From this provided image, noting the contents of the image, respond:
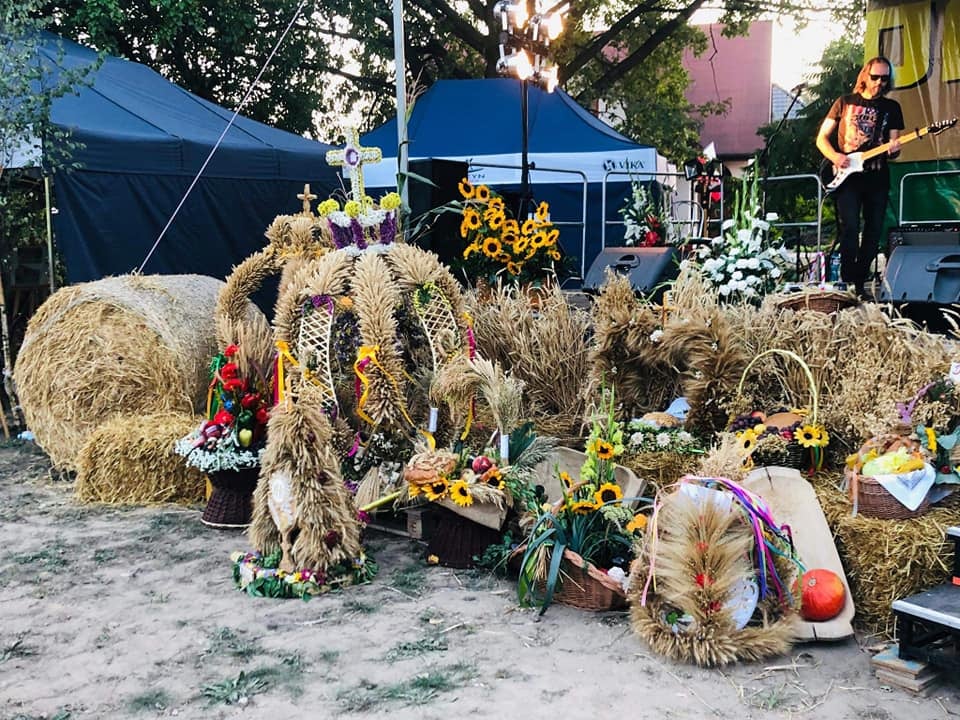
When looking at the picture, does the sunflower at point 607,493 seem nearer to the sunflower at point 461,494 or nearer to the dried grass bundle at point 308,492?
the sunflower at point 461,494

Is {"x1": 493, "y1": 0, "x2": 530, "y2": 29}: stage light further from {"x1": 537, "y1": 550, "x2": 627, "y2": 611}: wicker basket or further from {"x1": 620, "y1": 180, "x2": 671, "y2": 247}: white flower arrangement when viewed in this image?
{"x1": 537, "y1": 550, "x2": 627, "y2": 611}: wicker basket

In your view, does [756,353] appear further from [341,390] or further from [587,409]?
[341,390]

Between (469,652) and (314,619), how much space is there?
2.34 ft

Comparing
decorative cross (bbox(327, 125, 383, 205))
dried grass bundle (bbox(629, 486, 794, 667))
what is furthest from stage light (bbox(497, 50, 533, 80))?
Answer: dried grass bundle (bbox(629, 486, 794, 667))

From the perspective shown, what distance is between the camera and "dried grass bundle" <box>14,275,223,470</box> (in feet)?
19.7

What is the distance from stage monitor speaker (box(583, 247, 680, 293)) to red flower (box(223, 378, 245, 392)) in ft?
10.1

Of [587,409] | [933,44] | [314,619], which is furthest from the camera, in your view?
[933,44]

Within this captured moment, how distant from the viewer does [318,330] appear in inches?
189

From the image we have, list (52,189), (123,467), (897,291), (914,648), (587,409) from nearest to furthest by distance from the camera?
(914,648) → (587,409) → (123,467) → (897,291) → (52,189)

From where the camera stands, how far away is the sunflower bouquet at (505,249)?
22.4 ft

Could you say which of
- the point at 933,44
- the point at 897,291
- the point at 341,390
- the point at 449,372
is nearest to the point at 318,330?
the point at 341,390

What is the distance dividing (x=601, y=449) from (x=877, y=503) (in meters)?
1.11

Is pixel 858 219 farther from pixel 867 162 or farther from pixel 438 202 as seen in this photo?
pixel 438 202

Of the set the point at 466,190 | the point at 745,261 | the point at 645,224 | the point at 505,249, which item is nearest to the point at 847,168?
the point at 645,224
